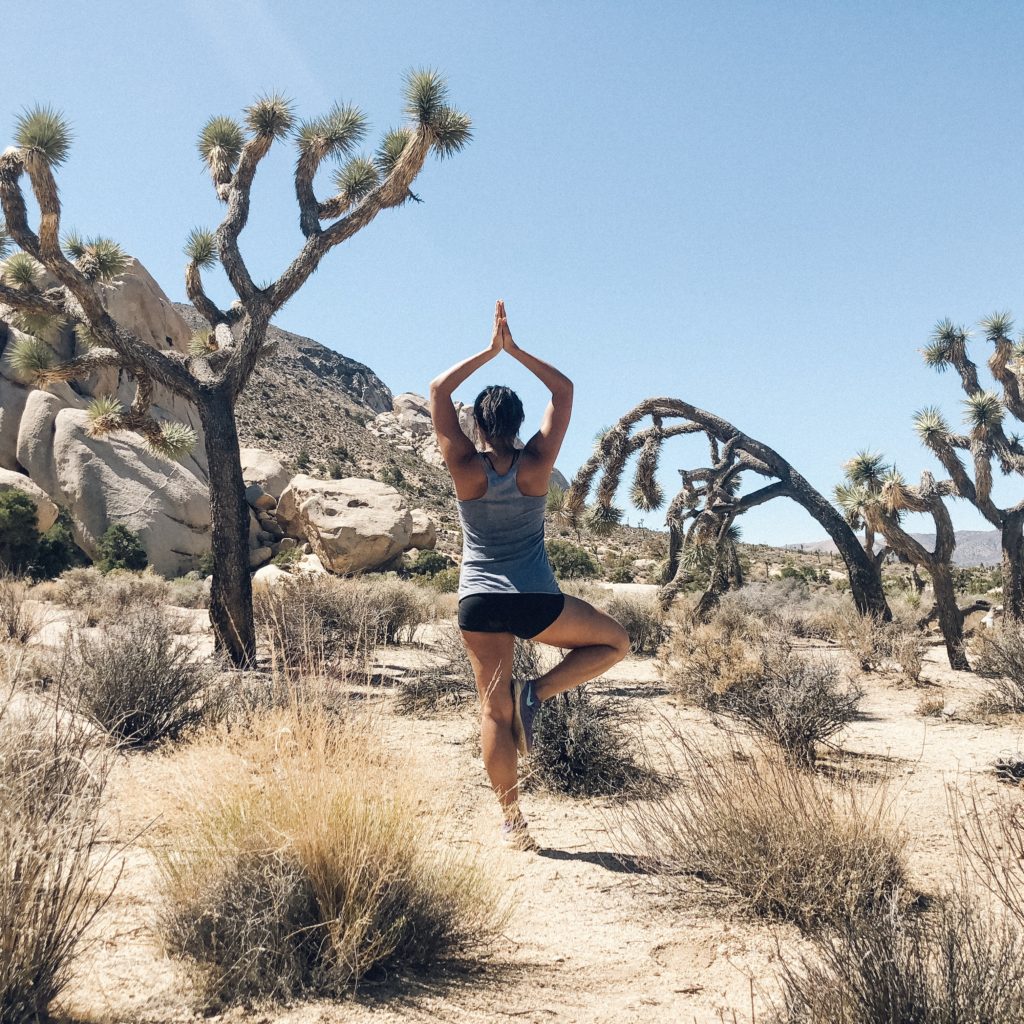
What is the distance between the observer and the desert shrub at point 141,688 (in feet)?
17.1

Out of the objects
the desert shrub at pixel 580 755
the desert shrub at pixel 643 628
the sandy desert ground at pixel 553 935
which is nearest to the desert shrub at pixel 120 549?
the desert shrub at pixel 643 628

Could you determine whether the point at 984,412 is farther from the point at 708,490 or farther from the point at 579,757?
the point at 579,757

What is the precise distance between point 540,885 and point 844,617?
11294mm

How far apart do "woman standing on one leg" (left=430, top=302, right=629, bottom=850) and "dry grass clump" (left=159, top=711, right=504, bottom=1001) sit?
2.97 feet

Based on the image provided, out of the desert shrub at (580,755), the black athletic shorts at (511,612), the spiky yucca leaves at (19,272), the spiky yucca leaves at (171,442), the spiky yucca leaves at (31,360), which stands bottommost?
the desert shrub at (580,755)

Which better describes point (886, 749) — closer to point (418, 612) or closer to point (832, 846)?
point (832, 846)

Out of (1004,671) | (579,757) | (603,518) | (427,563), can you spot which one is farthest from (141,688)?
(427,563)

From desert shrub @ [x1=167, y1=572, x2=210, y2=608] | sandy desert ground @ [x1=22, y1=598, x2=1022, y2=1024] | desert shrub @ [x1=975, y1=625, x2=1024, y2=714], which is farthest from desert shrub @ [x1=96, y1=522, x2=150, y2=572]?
desert shrub @ [x1=975, y1=625, x2=1024, y2=714]

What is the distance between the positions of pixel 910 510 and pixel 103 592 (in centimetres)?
1441

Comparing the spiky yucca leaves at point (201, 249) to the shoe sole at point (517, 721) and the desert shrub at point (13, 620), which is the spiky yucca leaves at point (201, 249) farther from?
the shoe sole at point (517, 721)

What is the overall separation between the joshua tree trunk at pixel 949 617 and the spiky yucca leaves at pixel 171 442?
34.5 ft

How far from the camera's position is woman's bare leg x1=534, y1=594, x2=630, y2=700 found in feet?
12.0

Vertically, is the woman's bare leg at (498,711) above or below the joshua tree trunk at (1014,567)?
below

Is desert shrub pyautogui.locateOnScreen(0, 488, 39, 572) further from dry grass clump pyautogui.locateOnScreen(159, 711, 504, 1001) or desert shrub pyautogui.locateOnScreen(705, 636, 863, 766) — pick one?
dry grass clump pyautogui.locateOnScreen(159, 711, 504, 1001)
